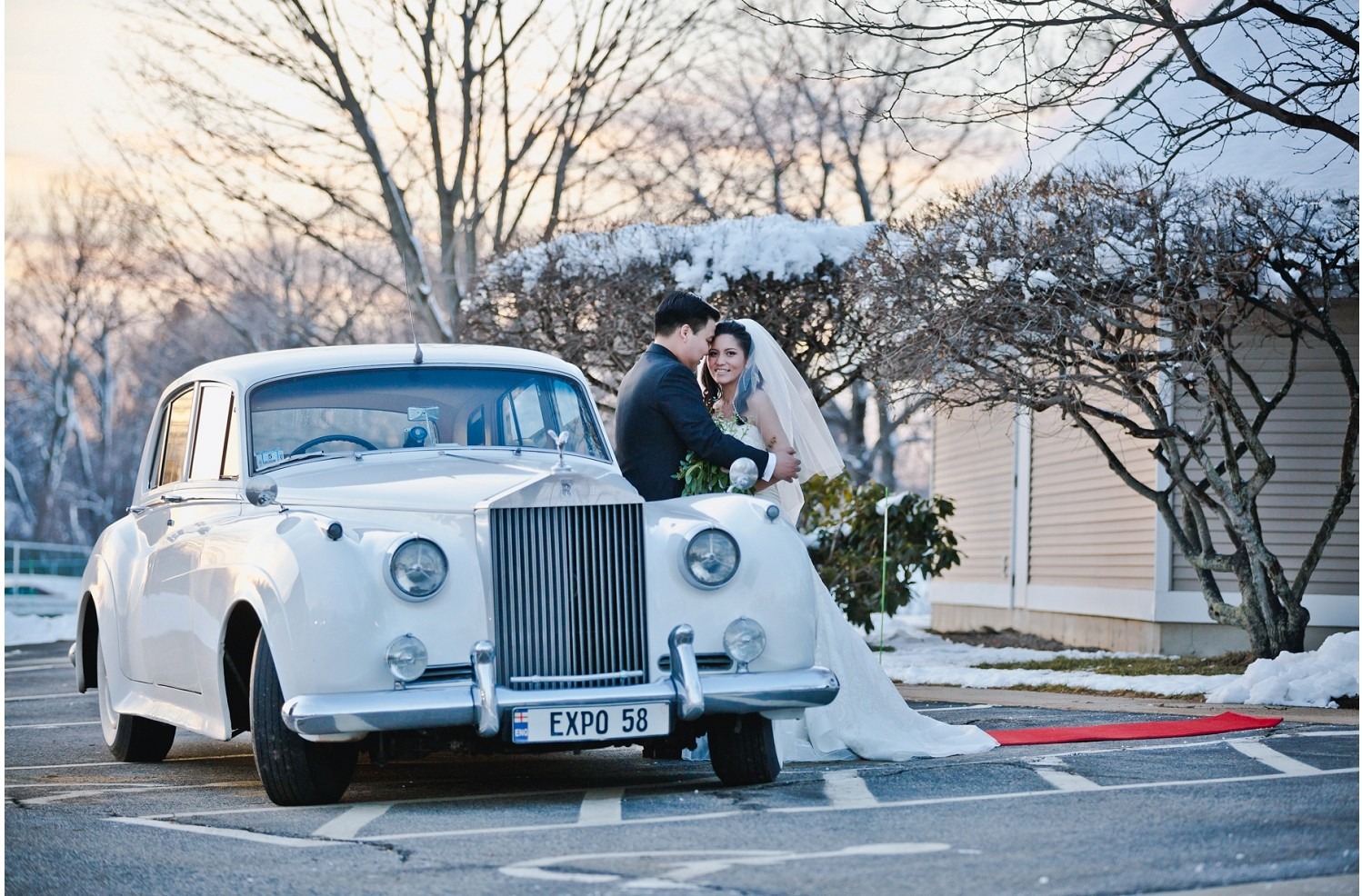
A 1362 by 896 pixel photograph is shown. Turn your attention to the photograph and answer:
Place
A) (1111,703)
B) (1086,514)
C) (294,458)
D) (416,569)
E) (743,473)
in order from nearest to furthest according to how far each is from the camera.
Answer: (416,569)
(743,473)
(294,458)
(1111,703)
(1086,514)

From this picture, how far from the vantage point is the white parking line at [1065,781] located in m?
6.34

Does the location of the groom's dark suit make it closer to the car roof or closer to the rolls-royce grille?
the car roof

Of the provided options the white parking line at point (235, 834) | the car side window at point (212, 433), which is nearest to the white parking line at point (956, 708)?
the car side window at point (212, 433)

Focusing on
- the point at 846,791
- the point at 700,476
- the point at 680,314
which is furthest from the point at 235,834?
the point at 680,314

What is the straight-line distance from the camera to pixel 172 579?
7430 mm

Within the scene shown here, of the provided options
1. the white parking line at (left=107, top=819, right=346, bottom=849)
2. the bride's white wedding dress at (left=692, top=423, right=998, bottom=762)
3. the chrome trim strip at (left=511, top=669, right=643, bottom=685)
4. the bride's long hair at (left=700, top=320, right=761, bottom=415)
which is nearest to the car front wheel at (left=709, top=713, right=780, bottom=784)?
the chrome trim strip at (left=511, top=669, right=643, bottom=685)

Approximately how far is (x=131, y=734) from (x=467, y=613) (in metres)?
3.26

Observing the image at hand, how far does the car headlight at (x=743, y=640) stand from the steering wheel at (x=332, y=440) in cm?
206

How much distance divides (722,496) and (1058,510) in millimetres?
10953

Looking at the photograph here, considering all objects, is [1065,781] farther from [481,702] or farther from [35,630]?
[35,630]

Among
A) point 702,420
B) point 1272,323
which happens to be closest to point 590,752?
point 702,420

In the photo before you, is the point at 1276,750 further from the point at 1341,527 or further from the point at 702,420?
the point at 1341,527

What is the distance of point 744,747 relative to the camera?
6.66 meters

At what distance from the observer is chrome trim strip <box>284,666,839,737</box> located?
→ 580 cm
